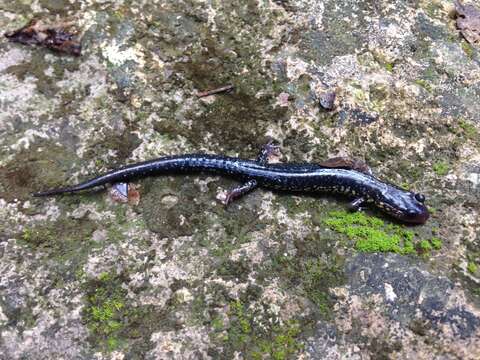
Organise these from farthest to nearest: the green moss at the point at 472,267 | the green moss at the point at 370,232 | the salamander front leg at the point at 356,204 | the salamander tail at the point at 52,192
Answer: the salamander front leg at the point at 356,204 < the salamander tail at the point at 52,192 < the green moss at the point at 370,232 < the green moss at the point at 472,267

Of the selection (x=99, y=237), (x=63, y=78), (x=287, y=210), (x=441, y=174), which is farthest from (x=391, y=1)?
(x=99, y=237)

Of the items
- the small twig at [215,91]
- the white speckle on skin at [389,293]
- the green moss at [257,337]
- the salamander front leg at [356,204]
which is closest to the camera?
the green moss at [257,337]

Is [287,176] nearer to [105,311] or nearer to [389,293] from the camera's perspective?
[389,293]

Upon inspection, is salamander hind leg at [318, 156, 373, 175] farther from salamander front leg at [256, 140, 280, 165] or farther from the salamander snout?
salamander front leg at [256, 140, 280, 165]

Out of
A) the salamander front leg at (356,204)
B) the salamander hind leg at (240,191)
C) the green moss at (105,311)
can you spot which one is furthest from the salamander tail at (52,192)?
the salamander front leg at (356,204)

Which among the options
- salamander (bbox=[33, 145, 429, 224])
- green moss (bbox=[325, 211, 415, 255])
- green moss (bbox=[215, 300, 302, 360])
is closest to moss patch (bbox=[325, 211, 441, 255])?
green moss (bbox=[325, 211, 415, 255])

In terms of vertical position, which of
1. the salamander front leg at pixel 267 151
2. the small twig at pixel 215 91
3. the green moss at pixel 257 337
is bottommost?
the green moss at pixel 257 337

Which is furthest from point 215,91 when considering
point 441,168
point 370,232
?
point 441,168

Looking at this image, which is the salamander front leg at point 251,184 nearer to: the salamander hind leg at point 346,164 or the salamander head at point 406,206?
the salamander hind leg at point 346,164
